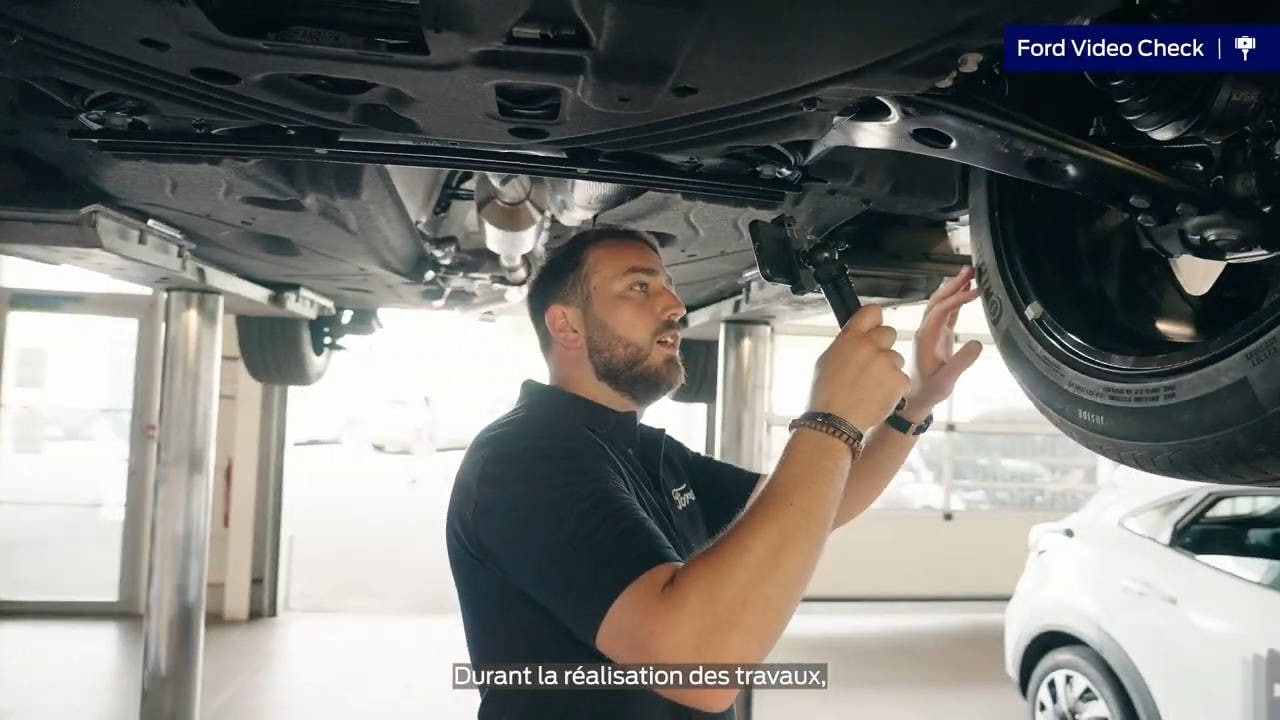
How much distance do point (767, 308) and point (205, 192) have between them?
1.25 m

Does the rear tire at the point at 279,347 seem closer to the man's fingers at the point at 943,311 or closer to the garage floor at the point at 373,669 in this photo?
the garage floor at the point at 373,669

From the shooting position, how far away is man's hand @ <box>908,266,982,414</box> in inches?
49.2

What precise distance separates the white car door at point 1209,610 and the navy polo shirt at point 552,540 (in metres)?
1.49

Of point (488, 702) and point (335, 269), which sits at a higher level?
point (335, 269)

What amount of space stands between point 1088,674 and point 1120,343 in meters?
1.77

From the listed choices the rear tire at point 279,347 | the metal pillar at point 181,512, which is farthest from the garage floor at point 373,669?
the rear tire at point 279,347

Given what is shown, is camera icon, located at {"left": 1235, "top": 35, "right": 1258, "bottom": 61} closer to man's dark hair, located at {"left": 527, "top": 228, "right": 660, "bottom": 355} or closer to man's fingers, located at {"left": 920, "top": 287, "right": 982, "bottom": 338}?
man's fingers, located at {"left": 920, "top": 287, "right": 982, "bottom": 338}

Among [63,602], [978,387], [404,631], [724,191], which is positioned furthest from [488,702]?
[978,387]

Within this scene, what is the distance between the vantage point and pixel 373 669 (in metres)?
3.66

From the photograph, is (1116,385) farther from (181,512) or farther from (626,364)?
(181,512)

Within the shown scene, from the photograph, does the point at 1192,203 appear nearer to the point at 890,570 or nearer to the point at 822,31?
the point at 822,31

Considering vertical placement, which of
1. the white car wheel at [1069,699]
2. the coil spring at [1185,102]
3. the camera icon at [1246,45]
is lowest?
the white car wheel at [1069,699]

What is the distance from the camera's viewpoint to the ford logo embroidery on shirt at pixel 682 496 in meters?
1.27

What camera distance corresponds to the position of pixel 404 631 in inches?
170
